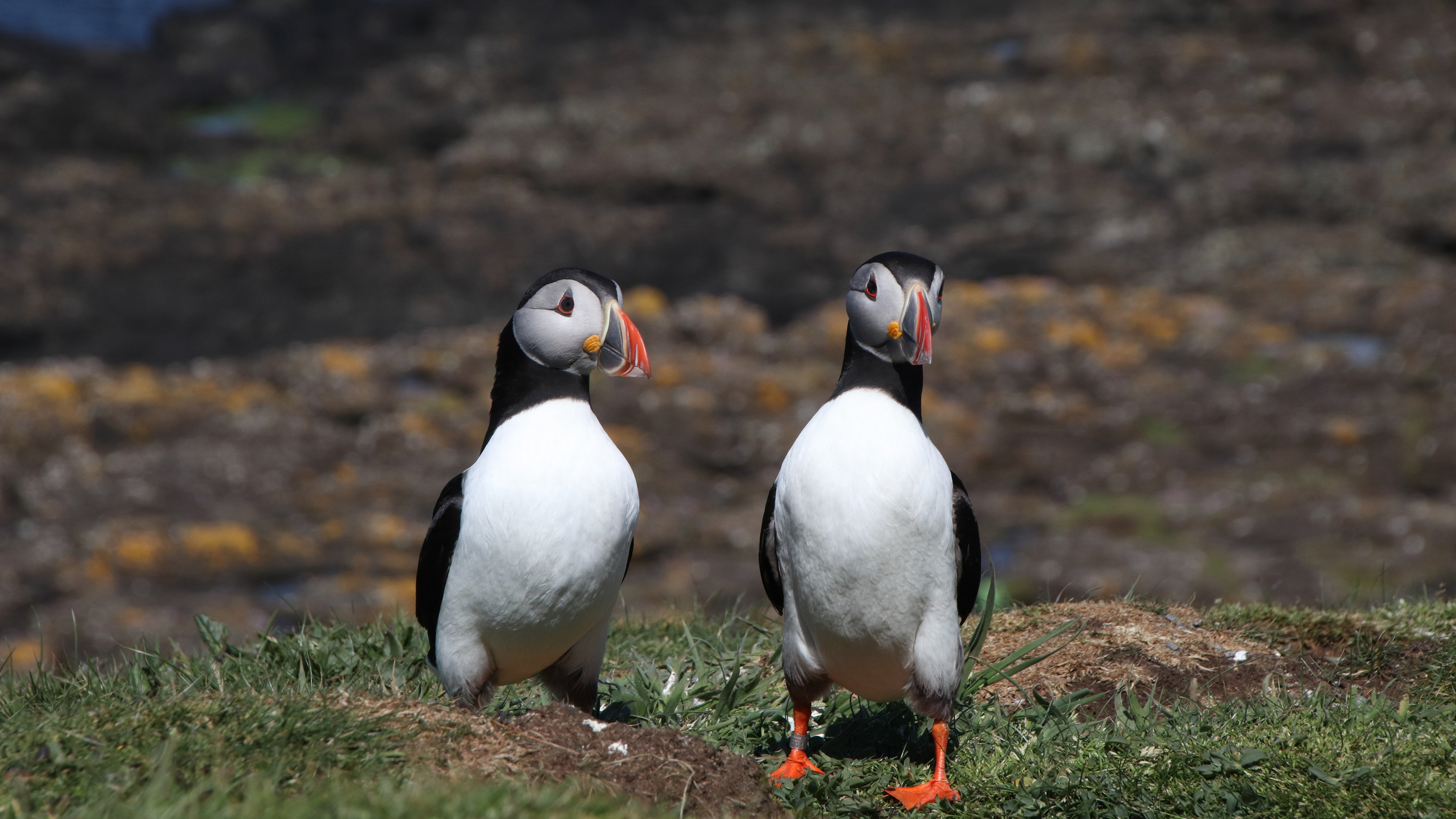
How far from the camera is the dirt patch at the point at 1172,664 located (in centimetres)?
484

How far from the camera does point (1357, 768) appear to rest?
367cm

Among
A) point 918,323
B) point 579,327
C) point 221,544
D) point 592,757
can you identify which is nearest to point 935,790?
point 592,757

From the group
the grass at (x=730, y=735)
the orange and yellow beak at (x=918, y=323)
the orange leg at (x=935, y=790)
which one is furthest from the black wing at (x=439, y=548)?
the orange leg at (x=935, y=790)

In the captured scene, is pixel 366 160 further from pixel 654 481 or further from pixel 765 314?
pixel 654 481

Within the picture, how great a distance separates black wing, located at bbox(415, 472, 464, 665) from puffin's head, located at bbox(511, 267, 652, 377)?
573 mm

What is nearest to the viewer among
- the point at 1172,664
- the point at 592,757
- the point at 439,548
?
the point at 592,757

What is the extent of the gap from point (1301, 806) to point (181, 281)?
15.2 m

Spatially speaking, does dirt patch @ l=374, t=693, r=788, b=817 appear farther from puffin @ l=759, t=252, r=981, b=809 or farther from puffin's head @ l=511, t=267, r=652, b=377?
puffin's head @ l=511, t=267, r=652, b=377

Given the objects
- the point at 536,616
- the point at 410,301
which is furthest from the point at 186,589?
the point at 536,616

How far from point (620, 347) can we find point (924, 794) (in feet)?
6.25

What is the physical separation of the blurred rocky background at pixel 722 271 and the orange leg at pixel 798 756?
3565 millimetres

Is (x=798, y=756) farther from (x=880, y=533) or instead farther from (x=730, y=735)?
(x=880, y=533)

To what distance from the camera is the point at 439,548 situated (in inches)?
170

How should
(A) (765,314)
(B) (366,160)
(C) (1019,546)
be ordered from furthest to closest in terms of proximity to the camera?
(B) (366,160) → (A) (765,314) → (C) (1019,546)
